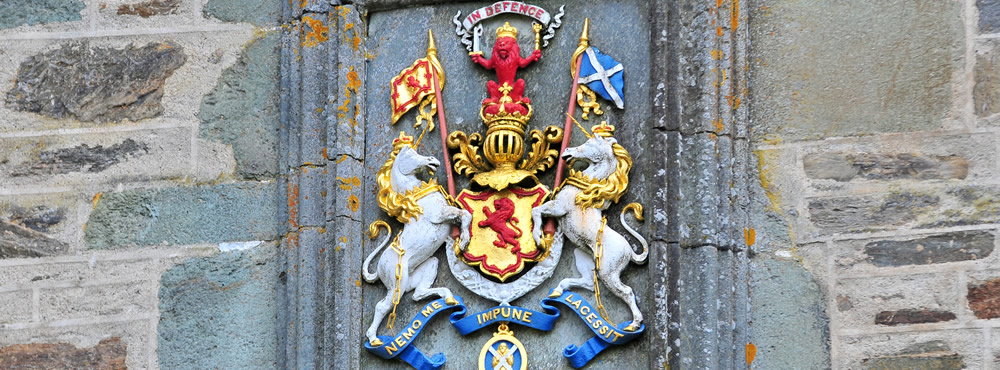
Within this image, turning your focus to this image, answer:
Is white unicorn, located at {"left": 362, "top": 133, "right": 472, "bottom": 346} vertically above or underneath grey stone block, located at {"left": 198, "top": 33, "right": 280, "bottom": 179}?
underneath

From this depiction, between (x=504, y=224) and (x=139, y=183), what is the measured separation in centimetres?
121

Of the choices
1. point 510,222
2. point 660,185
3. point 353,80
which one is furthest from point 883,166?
point 353,80

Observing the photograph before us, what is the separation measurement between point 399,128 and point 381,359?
0.75 metres

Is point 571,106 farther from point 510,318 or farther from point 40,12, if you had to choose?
point 40,12

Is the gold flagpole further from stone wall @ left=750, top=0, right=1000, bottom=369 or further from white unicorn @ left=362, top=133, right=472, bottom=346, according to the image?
stone wall @ left=750, top=0, right=1000, bottom=369

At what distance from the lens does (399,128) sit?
17.7ft

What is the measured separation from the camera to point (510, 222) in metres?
5.15

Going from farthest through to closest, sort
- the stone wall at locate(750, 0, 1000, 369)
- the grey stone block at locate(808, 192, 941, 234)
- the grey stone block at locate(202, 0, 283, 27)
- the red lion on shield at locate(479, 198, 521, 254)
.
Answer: the grey stone block at locate(202, 0, 283, 27)
the red lion on shield at locate(479, 198, 521, 254)
the grey stone block at locate(808, 192, 941, 234)
the stone wall at locate(750, 0, 1000, 369)

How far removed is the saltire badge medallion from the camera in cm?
505

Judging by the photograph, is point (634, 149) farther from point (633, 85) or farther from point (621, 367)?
point (621, 367)

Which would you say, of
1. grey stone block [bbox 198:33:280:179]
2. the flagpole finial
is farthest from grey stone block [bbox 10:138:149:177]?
the flagpole finial

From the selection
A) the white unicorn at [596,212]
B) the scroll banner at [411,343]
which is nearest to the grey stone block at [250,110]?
the scroll banner at [411,343]

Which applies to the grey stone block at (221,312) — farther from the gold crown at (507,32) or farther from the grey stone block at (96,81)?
the gold crown at (507,32)

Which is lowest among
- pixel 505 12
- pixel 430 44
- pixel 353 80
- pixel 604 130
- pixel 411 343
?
pixel 411 343
